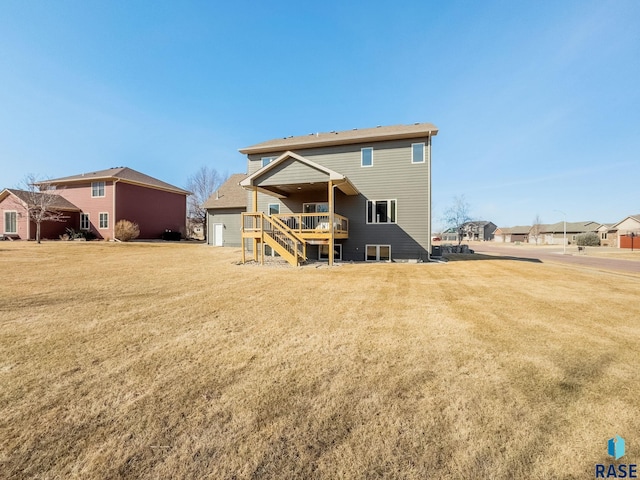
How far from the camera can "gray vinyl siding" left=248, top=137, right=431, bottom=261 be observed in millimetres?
14805

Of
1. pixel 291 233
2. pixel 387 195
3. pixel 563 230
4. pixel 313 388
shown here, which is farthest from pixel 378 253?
pixel 563 230

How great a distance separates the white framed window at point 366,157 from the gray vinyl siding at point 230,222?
37.9ft

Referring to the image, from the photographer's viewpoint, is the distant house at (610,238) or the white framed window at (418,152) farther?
the distant house at (610,238)

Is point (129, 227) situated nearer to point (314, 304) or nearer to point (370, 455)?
point (314, 304)

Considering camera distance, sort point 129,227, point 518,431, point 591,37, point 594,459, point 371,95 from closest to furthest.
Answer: point 594,459 → point 518,431 → point 591,37 → point 371,95 → point 129,227

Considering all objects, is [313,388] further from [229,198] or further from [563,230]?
[563,230]

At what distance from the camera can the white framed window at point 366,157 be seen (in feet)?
50.9

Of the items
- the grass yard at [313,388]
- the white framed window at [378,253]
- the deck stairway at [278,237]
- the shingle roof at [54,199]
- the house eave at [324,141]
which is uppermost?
the house eave at [324,141]

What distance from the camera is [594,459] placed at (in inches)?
78.3

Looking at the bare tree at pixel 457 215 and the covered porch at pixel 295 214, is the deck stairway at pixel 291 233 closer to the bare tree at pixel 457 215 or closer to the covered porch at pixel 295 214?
the covered porch at pixel 295 214

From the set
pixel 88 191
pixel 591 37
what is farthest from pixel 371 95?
pixel 88 191

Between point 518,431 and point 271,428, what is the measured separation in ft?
7.25

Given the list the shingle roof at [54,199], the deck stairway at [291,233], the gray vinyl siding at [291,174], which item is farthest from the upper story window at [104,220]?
the gray vinyl siding at [291,174]

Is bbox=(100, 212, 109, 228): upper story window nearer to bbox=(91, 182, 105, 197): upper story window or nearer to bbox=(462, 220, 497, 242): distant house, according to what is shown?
bbox=(91, 182, 105, 197): upper story window
